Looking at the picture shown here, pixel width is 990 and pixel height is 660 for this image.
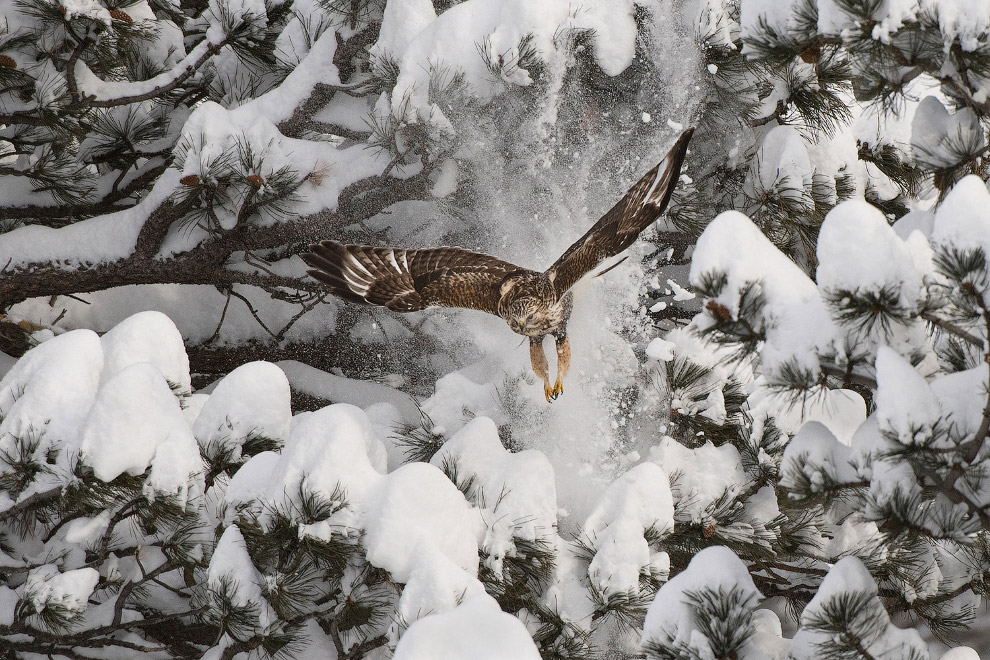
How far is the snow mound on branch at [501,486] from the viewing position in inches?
97.7

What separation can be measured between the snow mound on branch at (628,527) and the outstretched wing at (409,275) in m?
0.96

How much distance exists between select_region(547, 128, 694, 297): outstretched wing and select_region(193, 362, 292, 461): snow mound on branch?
1.14 m

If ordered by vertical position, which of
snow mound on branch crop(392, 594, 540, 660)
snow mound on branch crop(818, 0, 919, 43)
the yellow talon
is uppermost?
snow mound on branch crop(818, 0, 919, 43)

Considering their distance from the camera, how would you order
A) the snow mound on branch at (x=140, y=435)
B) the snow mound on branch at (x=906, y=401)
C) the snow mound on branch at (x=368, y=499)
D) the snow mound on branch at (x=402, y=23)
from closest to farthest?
the snow mound on branch at (x=906, y=401)
the snow mound on branch at (x=368, y=499)
the snow mound on branch at (x=140, y=435)
the snow mound on branch at (x=402, y=23)

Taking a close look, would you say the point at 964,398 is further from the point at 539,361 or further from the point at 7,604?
the point at 7,604

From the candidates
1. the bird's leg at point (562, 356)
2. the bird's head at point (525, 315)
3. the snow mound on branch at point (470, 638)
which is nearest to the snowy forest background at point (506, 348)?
the snow mound on branch at point (470, 638)

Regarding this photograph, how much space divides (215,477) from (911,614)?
2.29 metres

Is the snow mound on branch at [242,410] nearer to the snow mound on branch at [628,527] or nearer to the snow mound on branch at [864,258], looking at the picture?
the snow mound on branch at [628,527]

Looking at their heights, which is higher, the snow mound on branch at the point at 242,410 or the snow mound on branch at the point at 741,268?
the snow mound on branch at the point at 741,268

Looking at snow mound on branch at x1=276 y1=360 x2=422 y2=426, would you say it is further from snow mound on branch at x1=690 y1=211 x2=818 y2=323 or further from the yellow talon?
snow mound on branch at x1=690 y1=211 x2=818 y2=323

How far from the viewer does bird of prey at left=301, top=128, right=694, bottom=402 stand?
2.95 metres

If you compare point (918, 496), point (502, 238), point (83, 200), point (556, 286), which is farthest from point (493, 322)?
point (918, 496)

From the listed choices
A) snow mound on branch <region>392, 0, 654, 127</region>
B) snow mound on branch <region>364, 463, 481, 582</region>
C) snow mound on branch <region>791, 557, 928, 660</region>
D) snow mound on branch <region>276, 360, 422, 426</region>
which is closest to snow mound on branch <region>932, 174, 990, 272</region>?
snow mound on branch <region>791, 557, 928, 660</region>

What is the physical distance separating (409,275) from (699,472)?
1418 mm
